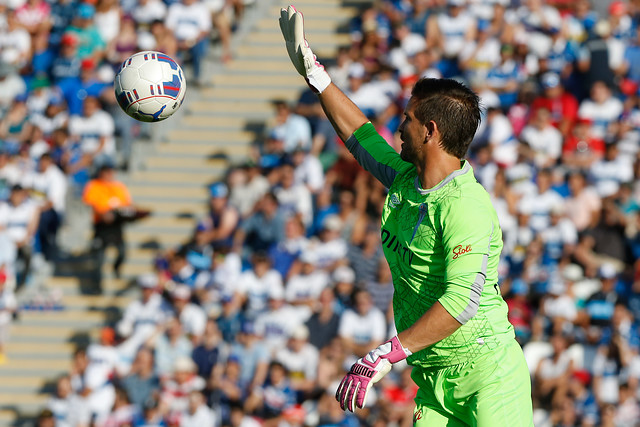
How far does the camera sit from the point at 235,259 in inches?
511

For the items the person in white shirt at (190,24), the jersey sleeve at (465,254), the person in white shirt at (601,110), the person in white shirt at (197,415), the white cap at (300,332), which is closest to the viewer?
the jersey sleeve at (465,254)

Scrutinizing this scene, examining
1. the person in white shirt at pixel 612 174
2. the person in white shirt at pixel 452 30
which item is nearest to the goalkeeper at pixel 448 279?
the person in white shirt at pixel 612 174

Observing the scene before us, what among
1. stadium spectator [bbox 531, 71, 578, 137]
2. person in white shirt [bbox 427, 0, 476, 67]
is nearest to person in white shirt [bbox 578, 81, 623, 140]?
stadium spectator [bbox 531, 71, 578, 137]

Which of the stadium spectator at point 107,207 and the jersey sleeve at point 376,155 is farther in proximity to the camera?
the stadium spectator at point 107,207

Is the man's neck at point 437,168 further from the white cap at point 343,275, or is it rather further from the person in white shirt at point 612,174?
the person in white shirt at point 612,174


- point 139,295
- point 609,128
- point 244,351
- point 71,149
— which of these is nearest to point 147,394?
point 244,351

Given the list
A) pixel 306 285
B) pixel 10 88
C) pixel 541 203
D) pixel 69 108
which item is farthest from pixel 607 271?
pixel 10 88

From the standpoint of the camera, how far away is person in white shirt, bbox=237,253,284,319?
492 inches

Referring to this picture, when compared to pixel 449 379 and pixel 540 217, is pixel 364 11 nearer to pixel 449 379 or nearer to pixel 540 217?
pixel 540 217

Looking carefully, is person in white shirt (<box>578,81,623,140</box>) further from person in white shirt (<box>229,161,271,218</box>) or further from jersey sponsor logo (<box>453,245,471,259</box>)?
jersey sponsor logo (<box>453,245,471,259</box>)

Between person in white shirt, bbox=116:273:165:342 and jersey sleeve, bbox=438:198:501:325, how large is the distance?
8505mm

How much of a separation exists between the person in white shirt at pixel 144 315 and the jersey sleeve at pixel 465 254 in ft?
27.9

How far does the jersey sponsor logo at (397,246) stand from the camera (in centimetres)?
496

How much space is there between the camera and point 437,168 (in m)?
4.92
